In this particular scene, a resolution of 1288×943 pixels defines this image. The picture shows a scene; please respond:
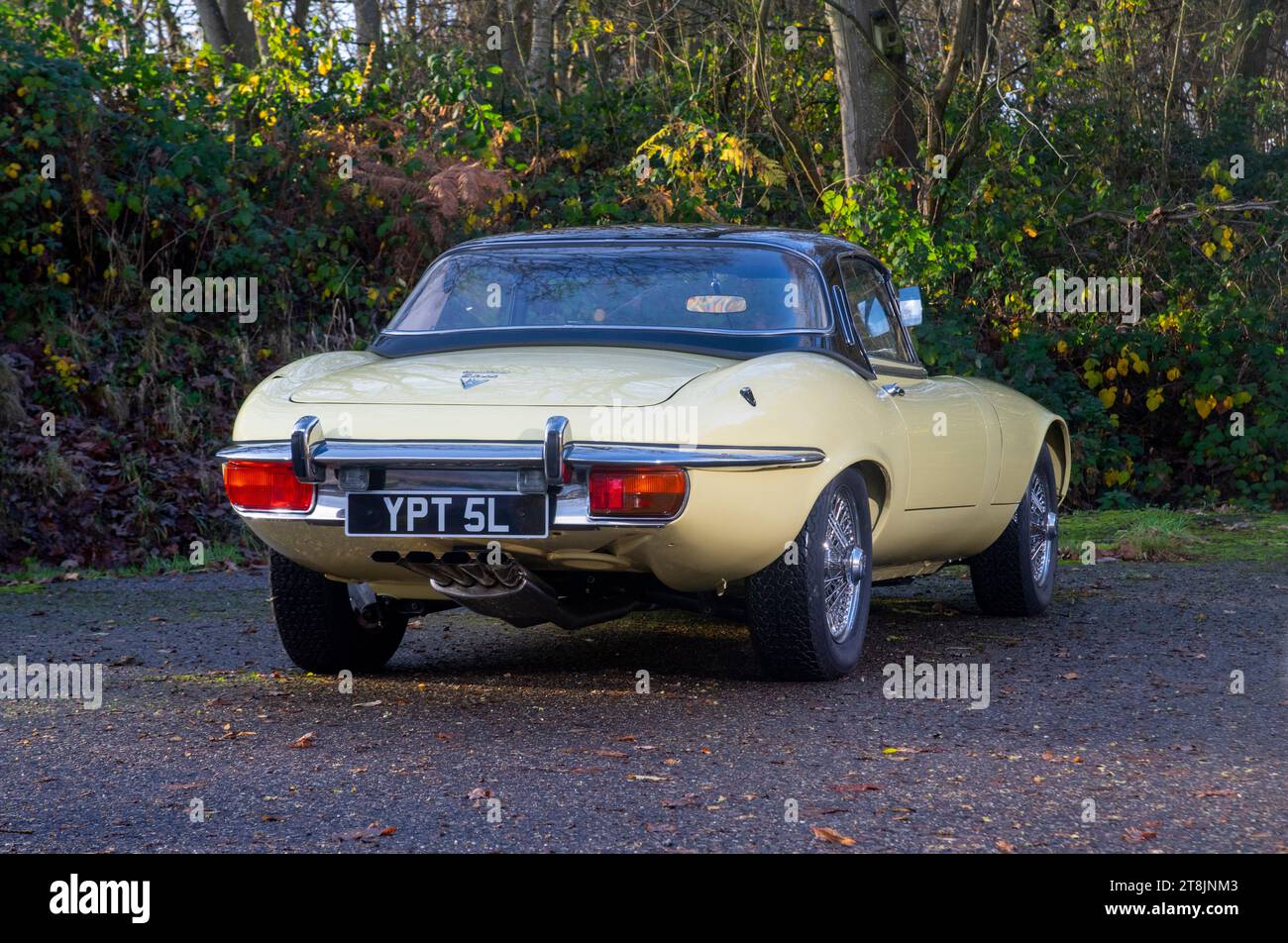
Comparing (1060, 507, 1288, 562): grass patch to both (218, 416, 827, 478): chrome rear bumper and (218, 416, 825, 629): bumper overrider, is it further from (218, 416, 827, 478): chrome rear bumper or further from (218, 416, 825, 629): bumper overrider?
(218, 416, 825, 629): bumper overrider

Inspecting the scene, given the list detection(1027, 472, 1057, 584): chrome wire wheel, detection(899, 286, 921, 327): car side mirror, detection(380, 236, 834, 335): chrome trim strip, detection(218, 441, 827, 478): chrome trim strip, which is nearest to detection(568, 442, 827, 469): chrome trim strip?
detection(218, 441, 827, 478): chrome trim strip

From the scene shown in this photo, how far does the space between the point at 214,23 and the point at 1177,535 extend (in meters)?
12.3

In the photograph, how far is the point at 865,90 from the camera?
44.5ft

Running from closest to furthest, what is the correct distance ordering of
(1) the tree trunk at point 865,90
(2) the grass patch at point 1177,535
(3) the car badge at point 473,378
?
(3) the car badge at point 473,378 → (2) the grass patch at point 1177,535 → (1) the tree trunk at point 865,90

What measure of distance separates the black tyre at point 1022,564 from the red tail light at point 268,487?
339cm

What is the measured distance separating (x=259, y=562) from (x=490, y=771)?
19.4 feet

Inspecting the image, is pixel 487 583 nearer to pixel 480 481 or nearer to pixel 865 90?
pixel 480 481

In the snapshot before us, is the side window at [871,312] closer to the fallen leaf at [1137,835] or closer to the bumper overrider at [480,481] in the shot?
the bumper overrider at [480,481]

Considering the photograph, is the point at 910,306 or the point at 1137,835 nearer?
the point at 1137,835

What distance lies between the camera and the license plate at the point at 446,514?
478 cm

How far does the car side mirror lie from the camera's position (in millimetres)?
6723

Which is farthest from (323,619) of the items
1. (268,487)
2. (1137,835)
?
(1137,835)

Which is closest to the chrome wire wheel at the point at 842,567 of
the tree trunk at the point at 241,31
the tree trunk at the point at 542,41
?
the tree trunk at the point at 542,41

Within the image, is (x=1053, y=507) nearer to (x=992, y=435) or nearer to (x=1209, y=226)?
(x=992, y=435)
